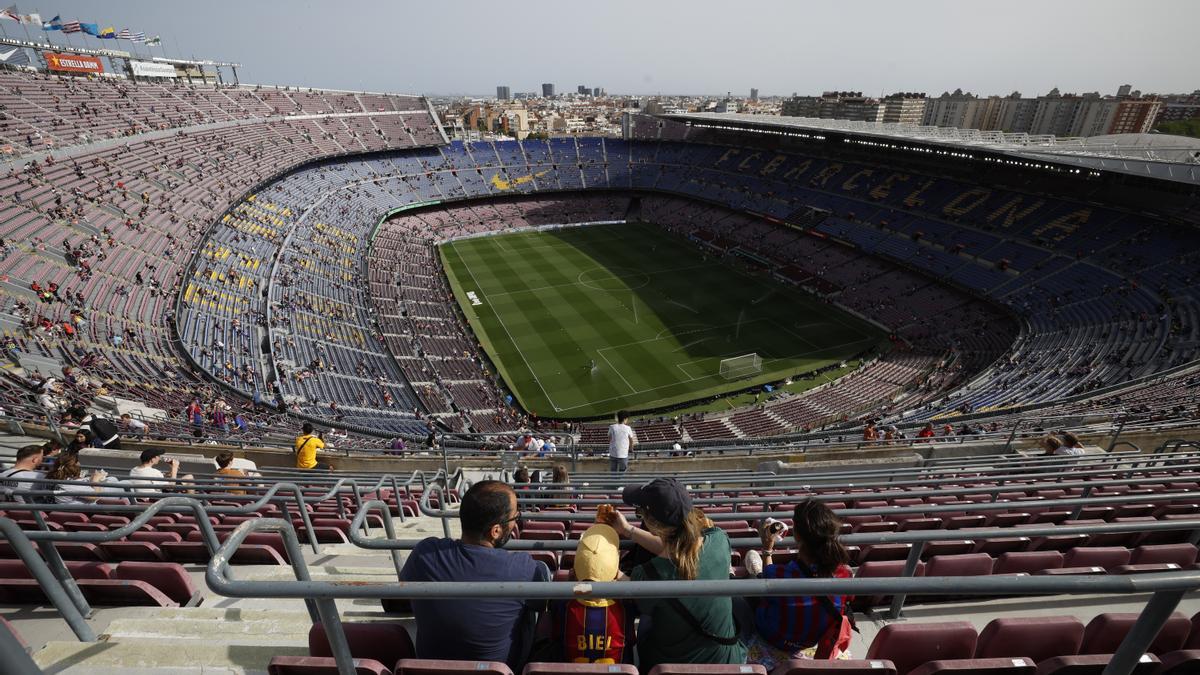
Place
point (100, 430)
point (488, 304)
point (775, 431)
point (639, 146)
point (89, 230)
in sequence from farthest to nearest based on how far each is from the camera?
point (639, 146) < point (488, 304) < point (89, 230) < point (775, 431) < point (100, 430)

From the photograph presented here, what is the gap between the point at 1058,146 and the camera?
1523 inches

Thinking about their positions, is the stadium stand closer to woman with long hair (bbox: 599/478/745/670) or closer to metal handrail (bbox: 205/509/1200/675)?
metal handrail (bbox: 205/509/1200/675)

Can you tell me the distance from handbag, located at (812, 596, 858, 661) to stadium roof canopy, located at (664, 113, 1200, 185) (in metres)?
41.1

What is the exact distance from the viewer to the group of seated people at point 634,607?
3193mm

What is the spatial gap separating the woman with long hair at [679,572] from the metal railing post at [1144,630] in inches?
70.7

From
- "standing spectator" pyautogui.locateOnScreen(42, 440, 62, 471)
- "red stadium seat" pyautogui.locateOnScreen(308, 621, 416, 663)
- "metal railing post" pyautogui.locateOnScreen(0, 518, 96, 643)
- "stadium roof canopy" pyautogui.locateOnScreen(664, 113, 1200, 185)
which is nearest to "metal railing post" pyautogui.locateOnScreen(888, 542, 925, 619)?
"red stadium seat" pyautogui.locateOnScreen(308, 621, 416, 663)

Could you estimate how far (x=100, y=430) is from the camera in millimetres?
11430

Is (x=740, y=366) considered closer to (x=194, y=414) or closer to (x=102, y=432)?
(x=194, y=414)

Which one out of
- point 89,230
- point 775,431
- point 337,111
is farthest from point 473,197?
point 775,431

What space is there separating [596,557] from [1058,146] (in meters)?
50.0

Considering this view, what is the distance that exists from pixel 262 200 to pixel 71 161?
14.3 meters

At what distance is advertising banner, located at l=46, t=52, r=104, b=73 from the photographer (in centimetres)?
5362

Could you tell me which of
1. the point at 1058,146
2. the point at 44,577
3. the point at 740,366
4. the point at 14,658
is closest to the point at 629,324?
the point at 740,366

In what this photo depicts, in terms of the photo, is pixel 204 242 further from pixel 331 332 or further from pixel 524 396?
pixel 524 396
